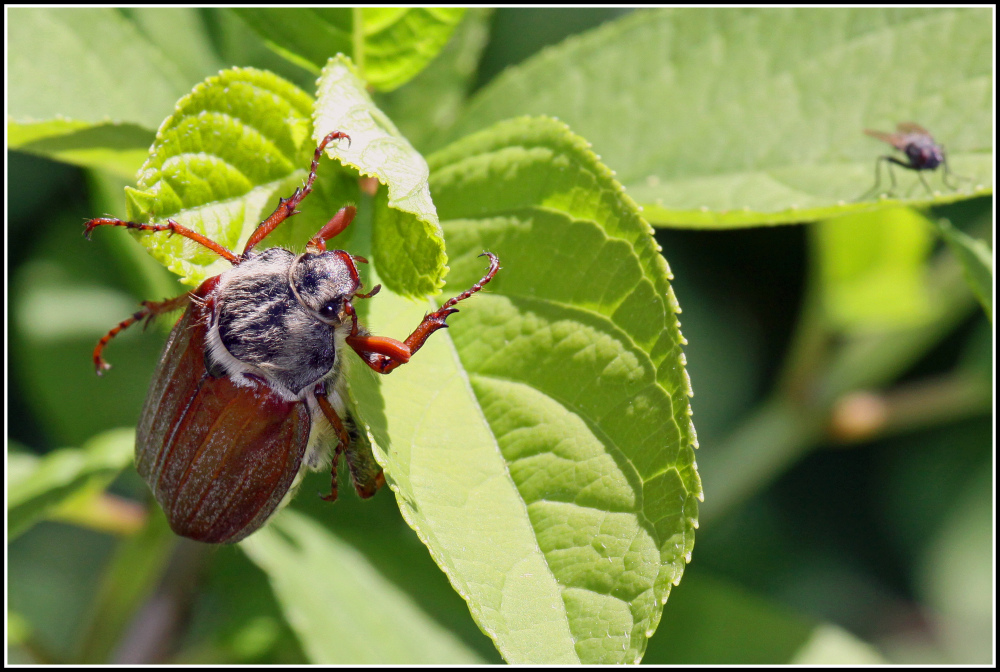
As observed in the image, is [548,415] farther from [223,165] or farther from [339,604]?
[339,604]

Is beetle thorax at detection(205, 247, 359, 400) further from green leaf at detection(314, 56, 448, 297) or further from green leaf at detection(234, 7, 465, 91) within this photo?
green leaf at detection(234, 7, 465, 91)

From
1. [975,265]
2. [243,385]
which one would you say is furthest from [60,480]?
[975,265]

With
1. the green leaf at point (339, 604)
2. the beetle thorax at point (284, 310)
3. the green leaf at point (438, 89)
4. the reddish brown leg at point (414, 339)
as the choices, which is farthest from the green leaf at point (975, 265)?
the green leaf at point (339, 604)

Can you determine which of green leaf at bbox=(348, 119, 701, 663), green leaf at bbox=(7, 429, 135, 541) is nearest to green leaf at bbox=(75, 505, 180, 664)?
green leaf at bbox=(7, 429, 135, 541)

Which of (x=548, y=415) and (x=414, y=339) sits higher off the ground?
(x=414, y=339)

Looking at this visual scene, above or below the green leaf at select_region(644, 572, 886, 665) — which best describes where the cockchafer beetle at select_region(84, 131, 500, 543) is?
above

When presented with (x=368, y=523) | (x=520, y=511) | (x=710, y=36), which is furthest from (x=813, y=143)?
(x=368, y=523)
